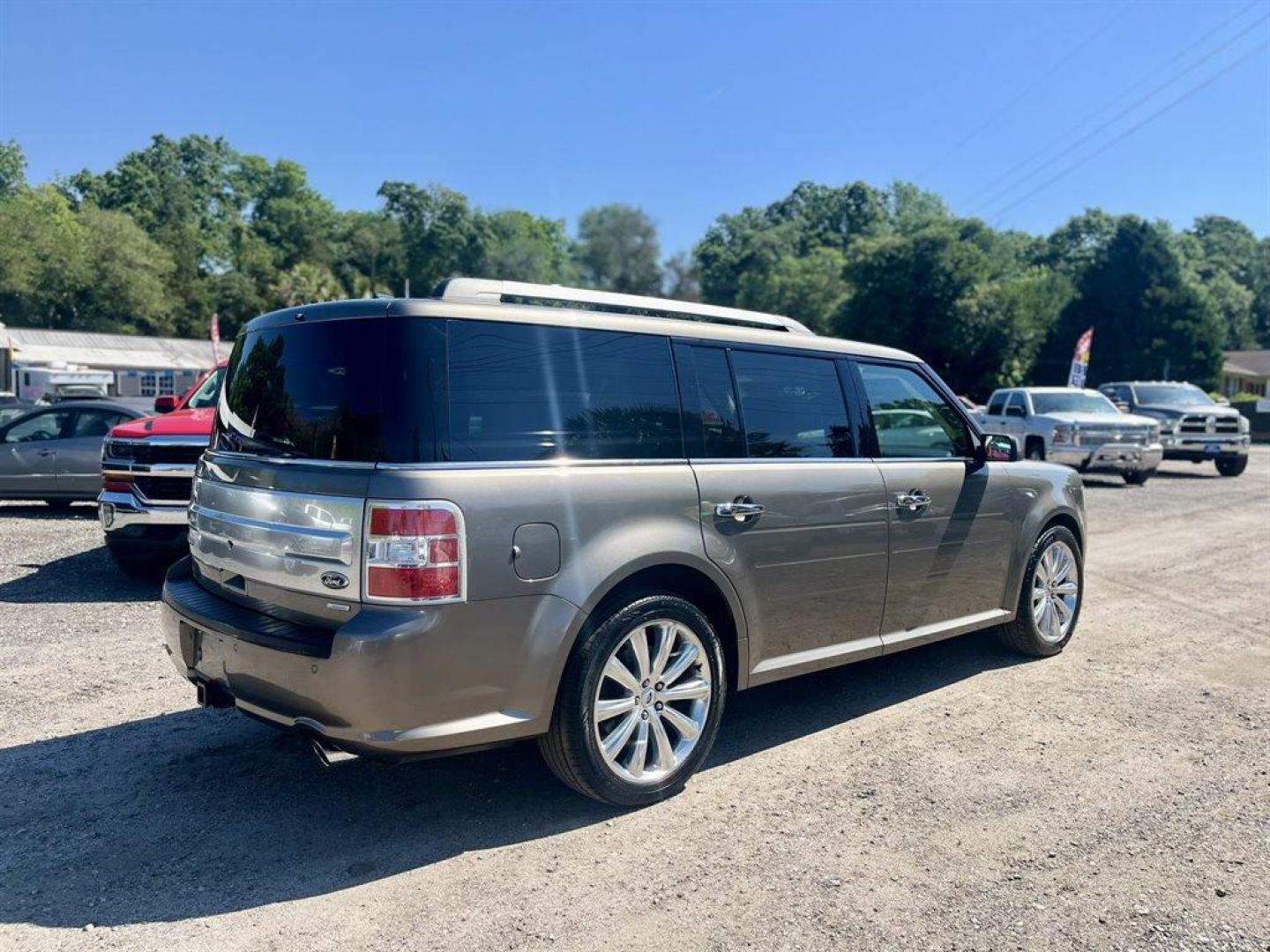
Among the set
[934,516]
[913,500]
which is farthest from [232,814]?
[934,516]

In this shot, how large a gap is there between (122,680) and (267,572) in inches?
105

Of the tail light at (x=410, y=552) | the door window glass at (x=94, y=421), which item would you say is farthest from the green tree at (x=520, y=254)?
the tail light at (x=410, y=552)

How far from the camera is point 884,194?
10494cm

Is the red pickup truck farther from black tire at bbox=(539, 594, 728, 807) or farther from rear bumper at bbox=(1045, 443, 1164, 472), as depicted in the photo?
rear bumper at bbox=(1045, 443, 1164, 472)

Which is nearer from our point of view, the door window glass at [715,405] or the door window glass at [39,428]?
the door window glass at [715,405]

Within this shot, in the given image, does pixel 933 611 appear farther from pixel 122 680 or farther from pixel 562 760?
pixel 122 680

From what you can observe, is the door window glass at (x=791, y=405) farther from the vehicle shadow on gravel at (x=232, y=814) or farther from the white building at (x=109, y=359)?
the white building at (x=109, y=359)

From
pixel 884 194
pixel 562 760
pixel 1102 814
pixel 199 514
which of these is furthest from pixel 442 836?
pixel 884 194

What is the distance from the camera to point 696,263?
9688cm

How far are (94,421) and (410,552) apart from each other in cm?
1106

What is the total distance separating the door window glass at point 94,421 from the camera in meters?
12.3

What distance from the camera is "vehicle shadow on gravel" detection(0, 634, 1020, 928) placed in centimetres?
323

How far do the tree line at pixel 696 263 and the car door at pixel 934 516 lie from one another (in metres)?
41.0

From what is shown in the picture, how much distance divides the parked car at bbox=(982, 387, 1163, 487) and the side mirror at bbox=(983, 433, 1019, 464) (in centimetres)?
1176
